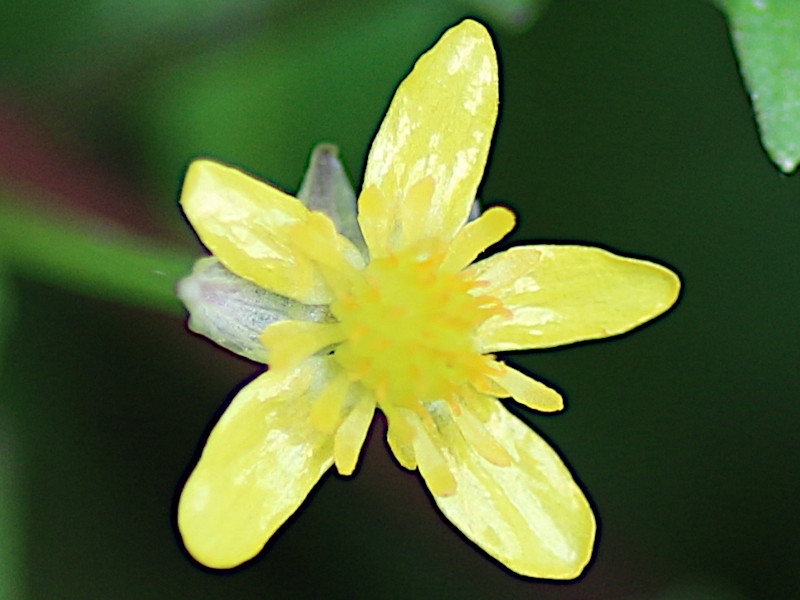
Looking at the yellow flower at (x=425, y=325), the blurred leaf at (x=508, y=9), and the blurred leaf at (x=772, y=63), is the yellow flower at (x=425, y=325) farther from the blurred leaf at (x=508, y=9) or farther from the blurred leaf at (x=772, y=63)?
the blurred leaf at (x=508, y=9)

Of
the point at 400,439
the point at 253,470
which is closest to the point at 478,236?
the point at 400,439

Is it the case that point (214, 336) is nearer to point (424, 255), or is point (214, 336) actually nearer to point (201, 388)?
point (424, 255)

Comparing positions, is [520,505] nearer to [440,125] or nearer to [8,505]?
[440,125]

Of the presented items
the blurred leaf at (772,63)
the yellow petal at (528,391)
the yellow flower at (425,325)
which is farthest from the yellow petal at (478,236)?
the blurred leaf at (772,63)

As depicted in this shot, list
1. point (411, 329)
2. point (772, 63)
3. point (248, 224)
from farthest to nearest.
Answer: point (772, 63) < point (411, 329) < point (248, 224)

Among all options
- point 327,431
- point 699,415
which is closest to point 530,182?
point 699,415
